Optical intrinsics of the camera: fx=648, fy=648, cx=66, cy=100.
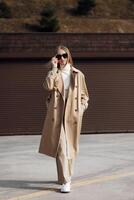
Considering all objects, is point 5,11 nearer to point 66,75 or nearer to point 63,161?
point 66,75

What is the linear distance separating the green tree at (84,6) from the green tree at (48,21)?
402 centimetres

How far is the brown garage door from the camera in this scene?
20.0 meters

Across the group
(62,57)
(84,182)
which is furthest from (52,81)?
(84,182)

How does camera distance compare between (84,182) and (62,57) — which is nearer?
(62,57)

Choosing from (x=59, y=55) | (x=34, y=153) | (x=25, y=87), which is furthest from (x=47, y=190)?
(x=25, y=87)

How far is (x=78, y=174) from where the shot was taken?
398 inches

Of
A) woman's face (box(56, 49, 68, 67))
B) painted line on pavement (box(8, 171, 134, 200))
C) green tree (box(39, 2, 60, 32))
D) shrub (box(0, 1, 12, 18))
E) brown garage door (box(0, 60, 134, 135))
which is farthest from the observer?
shrub (box(0, 1, 12, 18))

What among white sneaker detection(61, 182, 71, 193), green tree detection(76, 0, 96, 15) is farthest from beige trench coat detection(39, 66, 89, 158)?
green tree detection(76, 0, 96, 15)

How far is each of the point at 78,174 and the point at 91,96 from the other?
10.4m

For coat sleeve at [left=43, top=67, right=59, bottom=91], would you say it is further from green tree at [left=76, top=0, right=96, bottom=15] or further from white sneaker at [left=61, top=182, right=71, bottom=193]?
green tree at [left=76, top=0, right=96, bottom=15]

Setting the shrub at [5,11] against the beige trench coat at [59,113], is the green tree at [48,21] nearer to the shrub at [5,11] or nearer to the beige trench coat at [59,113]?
the shrub at [5,11]

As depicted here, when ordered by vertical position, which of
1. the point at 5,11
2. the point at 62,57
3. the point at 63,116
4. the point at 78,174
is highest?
the point at 62,57

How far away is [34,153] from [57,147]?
543 centimetres

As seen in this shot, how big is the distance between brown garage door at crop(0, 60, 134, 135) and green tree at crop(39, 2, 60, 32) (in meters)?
14.8
